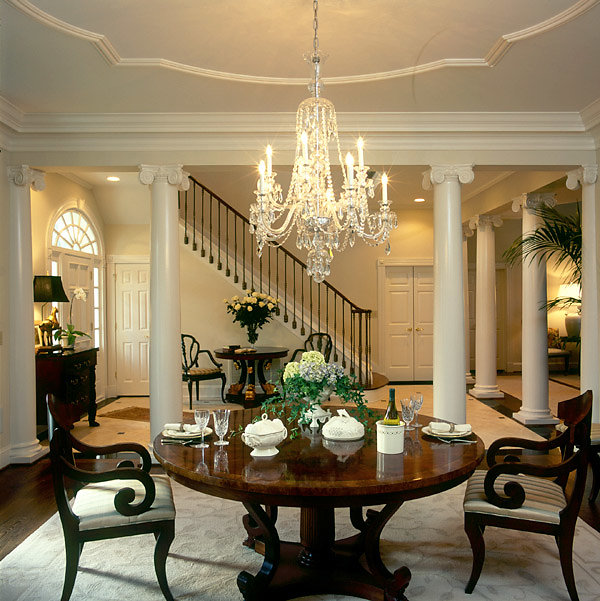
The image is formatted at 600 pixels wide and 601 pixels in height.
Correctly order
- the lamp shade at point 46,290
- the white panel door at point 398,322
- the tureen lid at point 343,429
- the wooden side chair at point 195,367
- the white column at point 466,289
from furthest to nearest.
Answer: the white panel door at point 398,322 → the white column at point 466,289 → the wooden side chair at point 195,367 → the lamp shade at point 46,290 → the tureen lid at point 343,429

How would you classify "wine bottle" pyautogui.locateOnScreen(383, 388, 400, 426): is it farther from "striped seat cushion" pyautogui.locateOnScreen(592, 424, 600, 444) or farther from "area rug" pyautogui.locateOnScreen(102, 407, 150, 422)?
"area rug" pyautogui.locateOnScreen(102, 407, 150, 422)

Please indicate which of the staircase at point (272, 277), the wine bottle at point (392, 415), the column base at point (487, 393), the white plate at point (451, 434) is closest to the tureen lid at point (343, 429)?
the wine bottle at point (392, 415)

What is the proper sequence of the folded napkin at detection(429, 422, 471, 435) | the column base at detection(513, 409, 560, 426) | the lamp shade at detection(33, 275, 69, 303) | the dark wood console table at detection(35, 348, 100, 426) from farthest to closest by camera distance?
the column base at detection(513, 409, 560, 426)
the dark wood console table at detection(35, 348, 100, 426)
the lamp shade at detection(33, 275, 69, 303)
the folded napkin at detection(429, 422, 471, 435)

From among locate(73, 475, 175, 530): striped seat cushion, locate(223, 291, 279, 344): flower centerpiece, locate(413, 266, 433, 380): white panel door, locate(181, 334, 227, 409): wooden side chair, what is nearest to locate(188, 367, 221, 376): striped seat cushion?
locate(181, 334, 227, 409): wooden side chair

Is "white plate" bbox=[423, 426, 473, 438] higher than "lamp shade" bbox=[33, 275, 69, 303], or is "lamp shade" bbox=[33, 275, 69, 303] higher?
"lamp shade" bbox=[33, 275, 69, 303]

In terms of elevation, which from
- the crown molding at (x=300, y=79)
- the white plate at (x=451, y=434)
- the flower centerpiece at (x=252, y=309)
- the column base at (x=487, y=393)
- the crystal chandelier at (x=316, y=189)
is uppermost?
the crown molding at (x=300, y=79)

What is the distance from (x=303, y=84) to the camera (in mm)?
4012

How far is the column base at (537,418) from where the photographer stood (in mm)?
6289

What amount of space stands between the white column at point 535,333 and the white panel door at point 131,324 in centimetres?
516

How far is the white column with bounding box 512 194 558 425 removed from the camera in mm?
6340

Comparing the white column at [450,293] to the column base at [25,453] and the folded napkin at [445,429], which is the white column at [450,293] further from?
the column base at [25,453]

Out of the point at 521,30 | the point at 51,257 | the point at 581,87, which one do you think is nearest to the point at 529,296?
the point at 581,87

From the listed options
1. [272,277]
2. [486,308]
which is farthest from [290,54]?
[272,277]

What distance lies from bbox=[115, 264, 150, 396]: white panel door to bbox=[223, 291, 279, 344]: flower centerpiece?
1.43 meters
